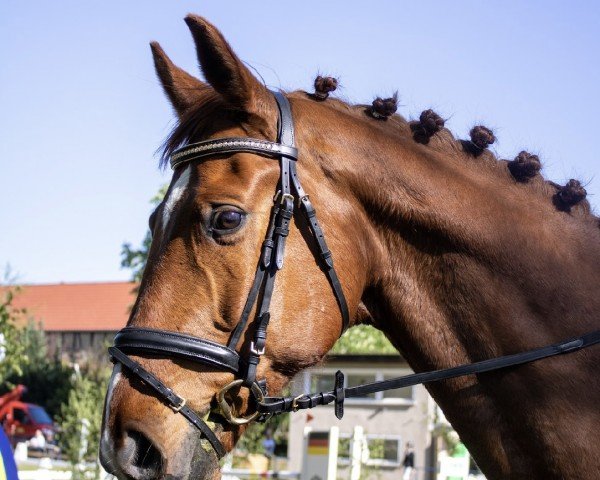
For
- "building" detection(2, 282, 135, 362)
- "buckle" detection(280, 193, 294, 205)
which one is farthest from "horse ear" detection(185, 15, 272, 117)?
"building" detection(2, 282, 135, 362)

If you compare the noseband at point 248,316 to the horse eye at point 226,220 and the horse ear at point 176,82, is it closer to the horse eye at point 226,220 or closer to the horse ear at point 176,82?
the horse eye at point 226,220

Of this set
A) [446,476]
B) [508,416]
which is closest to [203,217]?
[508,416]

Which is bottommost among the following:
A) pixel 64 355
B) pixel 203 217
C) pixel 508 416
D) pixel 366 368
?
pixel 508 416

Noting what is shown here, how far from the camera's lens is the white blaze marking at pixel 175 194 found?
3.39 metres

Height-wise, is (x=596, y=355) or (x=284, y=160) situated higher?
(x=284, y=160)

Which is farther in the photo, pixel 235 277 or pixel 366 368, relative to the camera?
pixel 366 368

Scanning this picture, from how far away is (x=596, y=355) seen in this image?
10.8ft

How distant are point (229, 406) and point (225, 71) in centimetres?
133

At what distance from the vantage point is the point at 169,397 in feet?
9.96

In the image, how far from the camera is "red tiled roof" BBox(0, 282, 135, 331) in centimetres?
7425

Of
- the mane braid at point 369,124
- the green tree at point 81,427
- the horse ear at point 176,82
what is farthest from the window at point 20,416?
the mane braid at point 369,124

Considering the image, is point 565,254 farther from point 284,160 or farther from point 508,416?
point 284,160

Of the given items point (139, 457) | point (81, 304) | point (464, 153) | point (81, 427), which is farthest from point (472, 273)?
point (81, 304)

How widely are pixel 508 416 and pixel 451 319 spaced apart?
1.47ft
